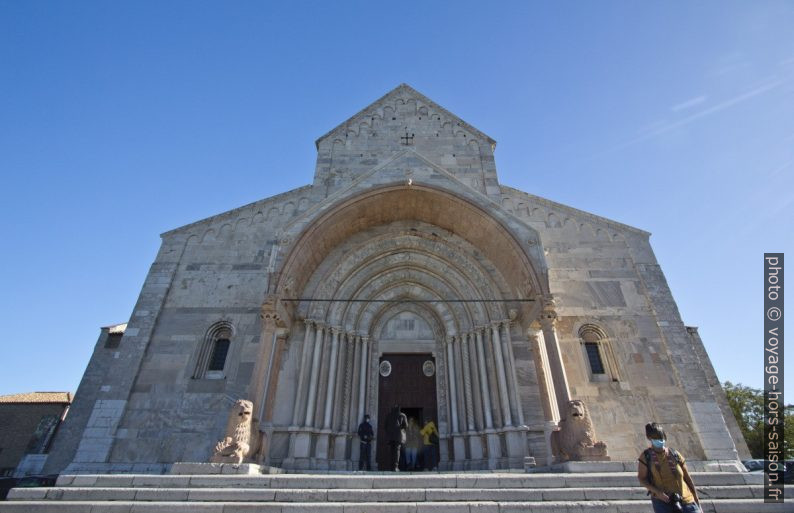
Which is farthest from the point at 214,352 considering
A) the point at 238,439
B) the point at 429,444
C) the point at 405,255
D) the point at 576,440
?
the point at 576,440

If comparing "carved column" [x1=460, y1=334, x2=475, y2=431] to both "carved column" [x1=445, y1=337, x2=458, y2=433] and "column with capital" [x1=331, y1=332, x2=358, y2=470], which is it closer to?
"carved column" [x1=445, y1=337, x2=458, y2=433]

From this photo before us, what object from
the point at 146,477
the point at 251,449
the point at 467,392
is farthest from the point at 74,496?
the point at 467,392

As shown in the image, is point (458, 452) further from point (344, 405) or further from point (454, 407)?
point (344, 405)

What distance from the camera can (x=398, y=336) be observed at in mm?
10828

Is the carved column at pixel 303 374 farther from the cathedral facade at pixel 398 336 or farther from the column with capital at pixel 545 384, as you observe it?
the column with capital at pixel 545 384

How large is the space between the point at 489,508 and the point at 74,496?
5.47m

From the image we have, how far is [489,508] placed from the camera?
4.60 metres

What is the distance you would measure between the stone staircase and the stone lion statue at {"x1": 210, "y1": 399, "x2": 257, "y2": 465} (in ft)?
2.46

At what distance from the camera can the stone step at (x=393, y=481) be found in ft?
17.3

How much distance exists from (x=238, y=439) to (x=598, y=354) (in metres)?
8.30

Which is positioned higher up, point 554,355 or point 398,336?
point 398,336

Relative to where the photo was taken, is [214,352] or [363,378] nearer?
[214,352]

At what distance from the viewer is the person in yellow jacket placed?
9.14 meters

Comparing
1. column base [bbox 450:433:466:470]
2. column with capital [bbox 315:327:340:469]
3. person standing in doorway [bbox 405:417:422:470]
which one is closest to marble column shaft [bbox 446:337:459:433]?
column base [bbox 450:433:466:470]
